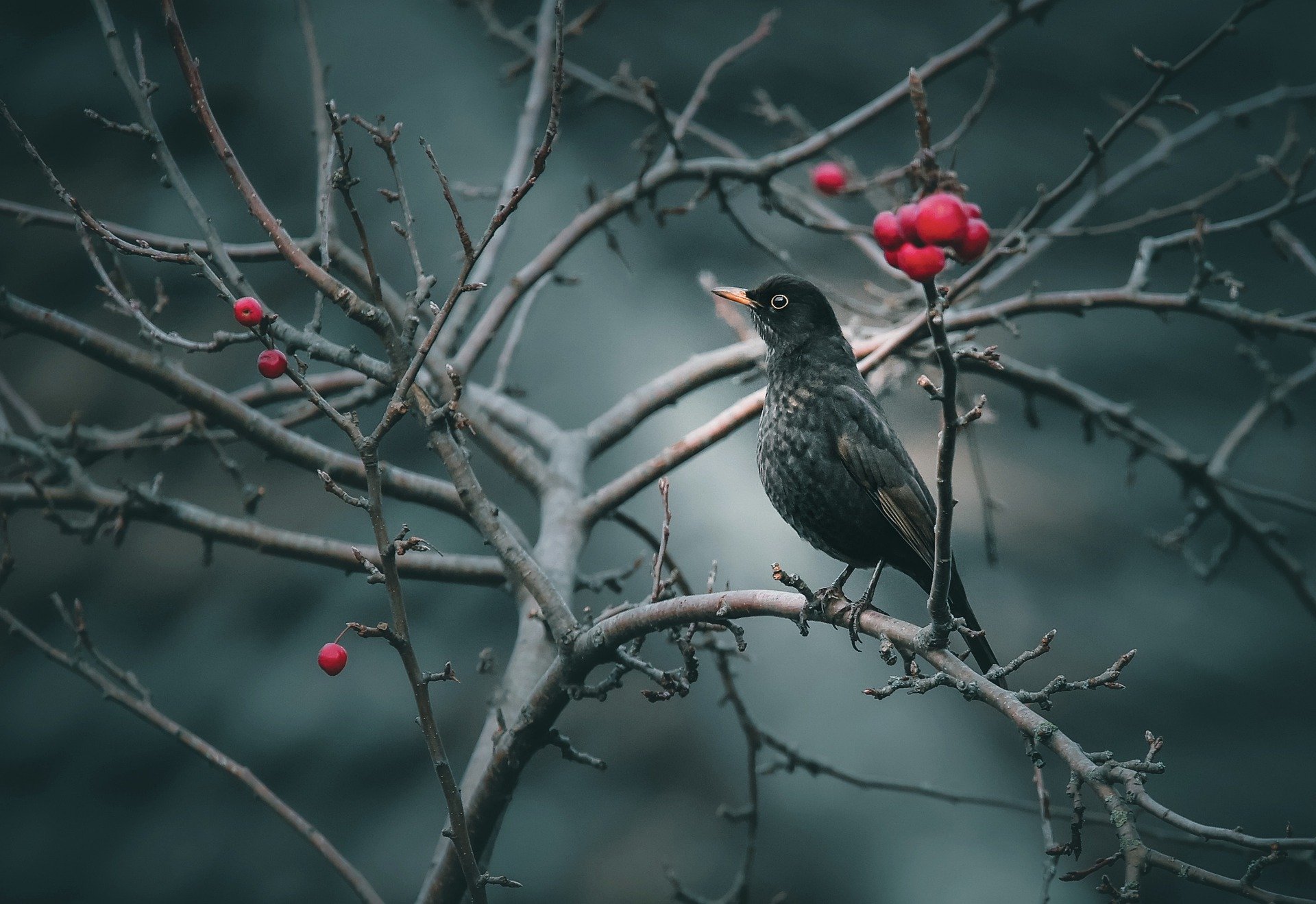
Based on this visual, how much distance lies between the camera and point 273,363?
1652 millimetres

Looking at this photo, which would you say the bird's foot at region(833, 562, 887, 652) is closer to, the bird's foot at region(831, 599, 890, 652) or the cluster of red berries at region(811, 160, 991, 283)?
the bird's foot at region(831, 599, 890, 652)

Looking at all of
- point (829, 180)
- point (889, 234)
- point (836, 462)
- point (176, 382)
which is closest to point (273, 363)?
point (176, 382)

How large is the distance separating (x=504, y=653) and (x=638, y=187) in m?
2.77

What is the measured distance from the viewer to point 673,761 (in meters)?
4.50

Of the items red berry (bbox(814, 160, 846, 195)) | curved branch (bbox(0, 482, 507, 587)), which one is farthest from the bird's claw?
red berry (bbox(814, 160, 846, 195))

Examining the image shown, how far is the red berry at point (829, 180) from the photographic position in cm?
357

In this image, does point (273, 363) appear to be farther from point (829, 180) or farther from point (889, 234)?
point (829, 180)

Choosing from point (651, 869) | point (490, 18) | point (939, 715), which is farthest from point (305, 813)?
point (490, 18)

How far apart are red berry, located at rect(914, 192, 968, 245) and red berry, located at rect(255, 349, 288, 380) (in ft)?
3.72

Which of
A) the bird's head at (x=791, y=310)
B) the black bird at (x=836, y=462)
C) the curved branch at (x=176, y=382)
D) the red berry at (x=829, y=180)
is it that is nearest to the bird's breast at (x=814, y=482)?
the black bird at (x=836, y=462)

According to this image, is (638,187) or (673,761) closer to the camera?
(638,187)

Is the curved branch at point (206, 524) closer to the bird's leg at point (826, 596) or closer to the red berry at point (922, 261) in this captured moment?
the bird's leg at point (826, 596)

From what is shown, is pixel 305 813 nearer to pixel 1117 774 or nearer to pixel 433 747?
pixel 433 747

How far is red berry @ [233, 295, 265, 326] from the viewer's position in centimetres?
155
